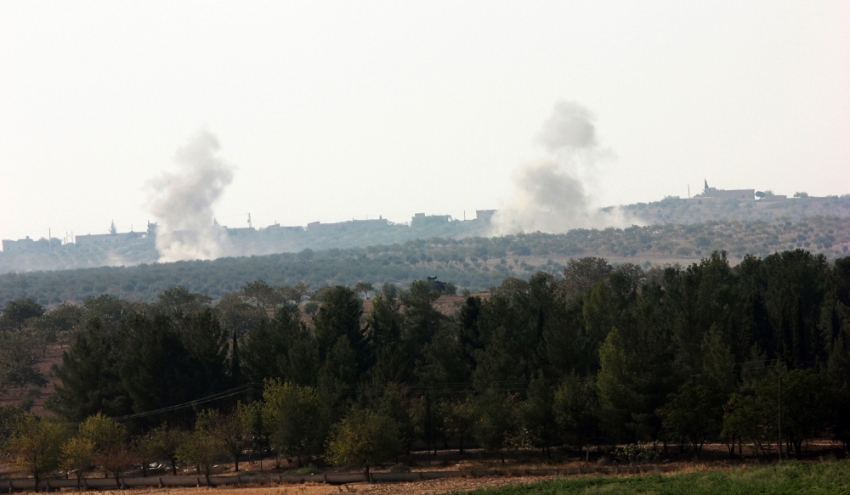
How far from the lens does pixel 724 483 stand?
41.4 meters

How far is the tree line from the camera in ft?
168

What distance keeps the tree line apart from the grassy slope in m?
4.55

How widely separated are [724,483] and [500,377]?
66.9 feet

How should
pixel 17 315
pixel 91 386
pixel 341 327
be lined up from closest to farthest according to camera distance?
pixel 91 386, pixel 341 327, pixel 17 315

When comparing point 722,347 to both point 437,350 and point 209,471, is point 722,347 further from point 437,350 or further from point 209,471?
point 209,471

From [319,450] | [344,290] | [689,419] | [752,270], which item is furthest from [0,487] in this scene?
[752,270]

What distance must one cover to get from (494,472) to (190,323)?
86.9ft

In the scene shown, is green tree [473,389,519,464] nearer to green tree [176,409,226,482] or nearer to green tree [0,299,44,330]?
green tree [176,409,226,482]

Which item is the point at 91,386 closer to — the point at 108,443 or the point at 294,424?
the point at 108,443

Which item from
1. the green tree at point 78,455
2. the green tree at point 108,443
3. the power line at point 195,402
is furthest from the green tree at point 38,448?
the power line at point 195,402

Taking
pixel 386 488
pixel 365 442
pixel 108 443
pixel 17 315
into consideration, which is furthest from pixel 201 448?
pixel 17 315

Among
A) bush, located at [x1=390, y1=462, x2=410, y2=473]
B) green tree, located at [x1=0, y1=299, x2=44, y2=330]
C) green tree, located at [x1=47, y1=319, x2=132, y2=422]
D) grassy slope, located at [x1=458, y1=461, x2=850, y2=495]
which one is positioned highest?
green tree, located at [x1=0, y1=299, x2=44, y2=330]

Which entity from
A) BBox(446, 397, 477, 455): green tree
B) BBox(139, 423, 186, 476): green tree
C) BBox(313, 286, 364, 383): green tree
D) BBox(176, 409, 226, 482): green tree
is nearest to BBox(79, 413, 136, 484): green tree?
BBox(139, 423, 186, 476): green tree

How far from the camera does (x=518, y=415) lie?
53000 mm
